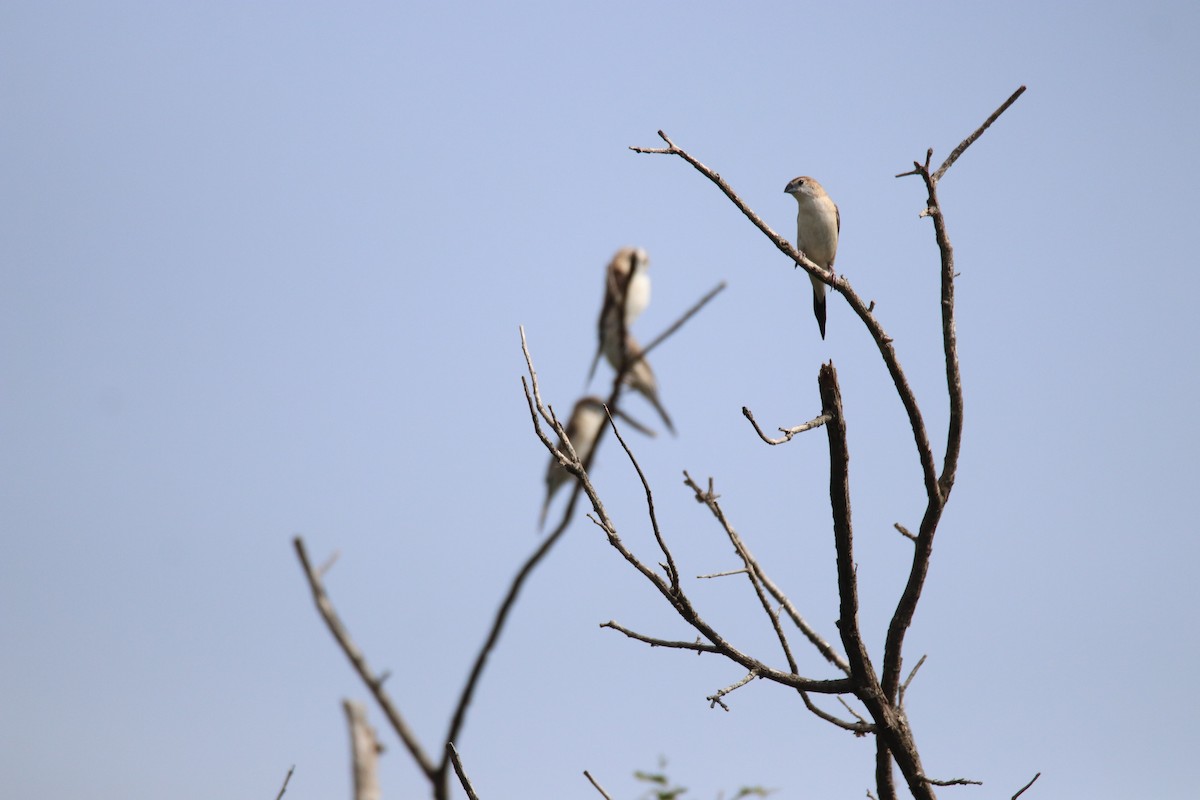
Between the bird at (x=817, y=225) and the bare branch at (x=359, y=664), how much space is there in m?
3.18

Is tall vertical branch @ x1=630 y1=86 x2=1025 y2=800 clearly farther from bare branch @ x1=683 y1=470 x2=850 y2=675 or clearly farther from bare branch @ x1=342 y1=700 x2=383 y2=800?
bare branch @ x1=342 y1=700 x2=383 y2=800

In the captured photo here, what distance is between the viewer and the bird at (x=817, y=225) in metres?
5.54

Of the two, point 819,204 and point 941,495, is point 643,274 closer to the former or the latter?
point 819,204

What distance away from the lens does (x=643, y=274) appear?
9.98m

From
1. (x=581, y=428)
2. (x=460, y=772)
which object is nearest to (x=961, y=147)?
(x=460, y=772)

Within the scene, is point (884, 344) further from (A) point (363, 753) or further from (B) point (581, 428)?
(B) point (581, 428)

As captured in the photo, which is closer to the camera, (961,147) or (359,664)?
(961,147)

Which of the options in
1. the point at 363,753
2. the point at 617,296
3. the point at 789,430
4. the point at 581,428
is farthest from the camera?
the point at 581,428

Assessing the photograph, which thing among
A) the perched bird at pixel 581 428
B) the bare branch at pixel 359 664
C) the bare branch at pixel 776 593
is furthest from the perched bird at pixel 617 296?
the bare branch at pixel 776 593

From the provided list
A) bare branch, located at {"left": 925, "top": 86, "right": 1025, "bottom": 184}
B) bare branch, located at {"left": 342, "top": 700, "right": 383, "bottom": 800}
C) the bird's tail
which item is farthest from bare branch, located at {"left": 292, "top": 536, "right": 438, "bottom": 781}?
bare branch, located at {"left": 925, "top": 86, "right": 1025, "bottom": 184}

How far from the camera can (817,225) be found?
18.2 feet

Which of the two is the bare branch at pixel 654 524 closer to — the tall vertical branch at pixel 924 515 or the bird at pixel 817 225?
the tall vertical branch at pixel 924 515

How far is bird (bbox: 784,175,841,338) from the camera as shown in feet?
18.2

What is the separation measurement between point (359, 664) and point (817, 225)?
3520 millimetres
